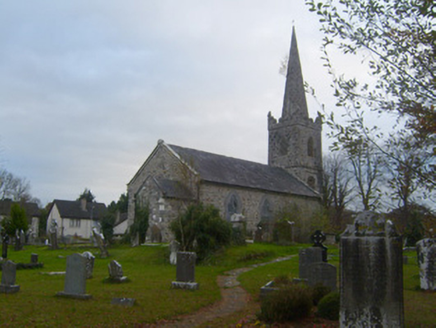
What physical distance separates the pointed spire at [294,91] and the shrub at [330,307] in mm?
35257

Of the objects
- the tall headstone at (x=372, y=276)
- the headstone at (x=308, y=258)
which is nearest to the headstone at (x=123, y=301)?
the headstone at (x=308, y=258)

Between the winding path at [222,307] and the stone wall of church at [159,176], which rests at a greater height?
the stone wall of church at [159,176]

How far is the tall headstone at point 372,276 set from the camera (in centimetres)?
583

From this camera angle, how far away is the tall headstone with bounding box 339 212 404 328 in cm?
583

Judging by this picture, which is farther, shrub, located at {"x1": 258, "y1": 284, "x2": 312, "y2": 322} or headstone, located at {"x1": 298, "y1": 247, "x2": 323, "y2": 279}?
headstone, located at {"x1": 298, "y1": 247, "x2": 323, "y2": 279}

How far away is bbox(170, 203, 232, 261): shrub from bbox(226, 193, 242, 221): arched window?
10260 millimetres

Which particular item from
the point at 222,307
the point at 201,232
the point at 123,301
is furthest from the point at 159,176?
the point at 123,301

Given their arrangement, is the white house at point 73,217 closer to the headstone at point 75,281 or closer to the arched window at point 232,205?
the arched window at point 232,205

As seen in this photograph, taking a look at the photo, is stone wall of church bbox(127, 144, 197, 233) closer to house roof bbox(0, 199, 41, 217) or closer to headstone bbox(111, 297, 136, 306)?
headstone bbox(111, 297, 136, 306)

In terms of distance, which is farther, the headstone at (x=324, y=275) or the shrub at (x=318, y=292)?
the headstone at (x=324, y=275)

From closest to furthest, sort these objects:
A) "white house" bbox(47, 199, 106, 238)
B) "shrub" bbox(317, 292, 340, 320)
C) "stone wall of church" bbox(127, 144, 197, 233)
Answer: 1. "shrub" bbox(317, 292, 340, 320)
2. "stone wall of church" bbox(127, 144, 197, 233)
3. "white house" bbox(47, 199, 106, 238)

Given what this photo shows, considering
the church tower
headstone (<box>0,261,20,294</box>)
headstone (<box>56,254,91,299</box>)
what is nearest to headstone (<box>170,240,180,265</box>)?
headstone (<box>56,254,91,299</box>)

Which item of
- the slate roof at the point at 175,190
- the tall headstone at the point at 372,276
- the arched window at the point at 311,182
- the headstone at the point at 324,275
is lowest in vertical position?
the headstone at the point at 324,275

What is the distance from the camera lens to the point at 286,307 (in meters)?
8.29
